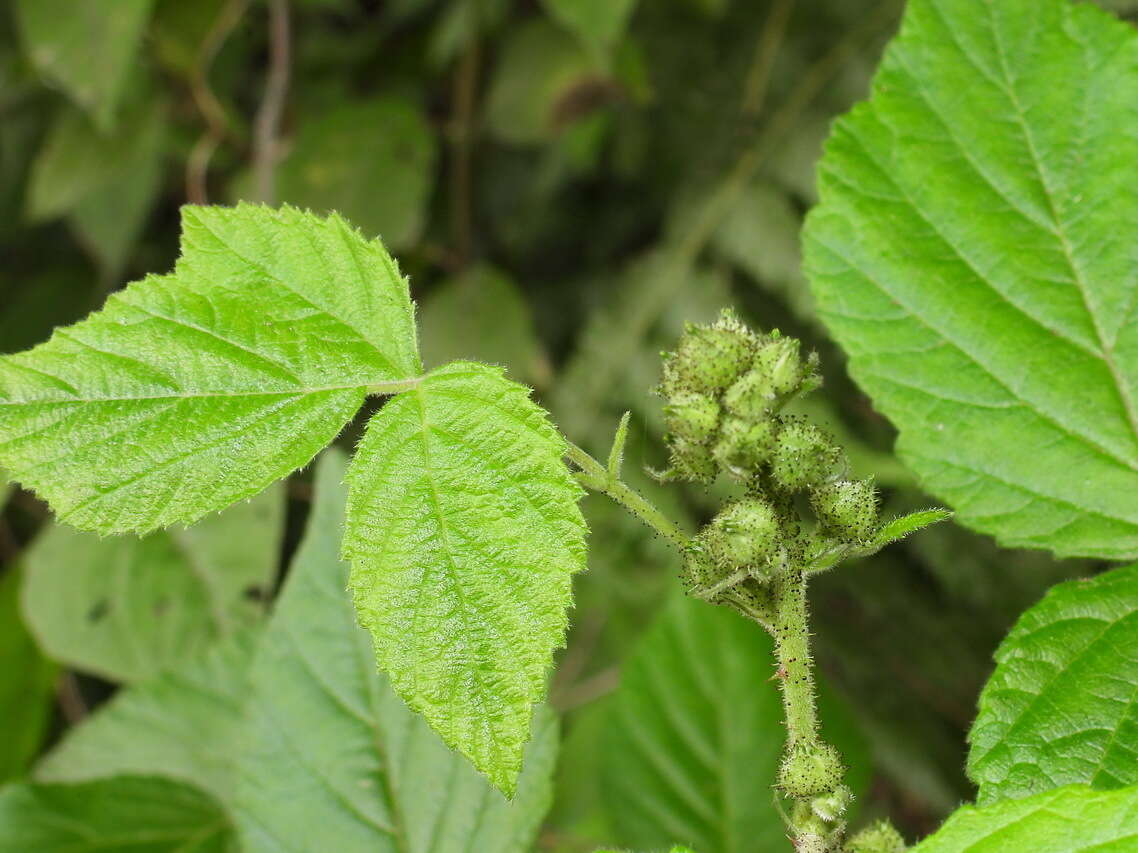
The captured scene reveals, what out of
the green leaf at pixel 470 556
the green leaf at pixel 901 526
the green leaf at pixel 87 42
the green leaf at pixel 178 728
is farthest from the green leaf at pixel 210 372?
the green leaf at pixel 87 42

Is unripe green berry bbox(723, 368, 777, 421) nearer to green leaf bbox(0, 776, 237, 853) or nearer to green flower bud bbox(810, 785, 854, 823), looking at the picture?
green flower bud bbox(810, 785, 854, 823)

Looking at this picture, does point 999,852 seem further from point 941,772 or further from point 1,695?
point 1,695

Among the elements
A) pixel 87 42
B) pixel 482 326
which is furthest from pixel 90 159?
pixel 482 326

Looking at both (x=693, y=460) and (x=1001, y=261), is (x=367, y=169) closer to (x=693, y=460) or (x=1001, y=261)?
(x=1001, y=261)

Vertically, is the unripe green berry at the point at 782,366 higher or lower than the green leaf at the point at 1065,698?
higher

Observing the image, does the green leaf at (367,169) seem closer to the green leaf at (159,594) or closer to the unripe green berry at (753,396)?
the green leaf at (159,594)

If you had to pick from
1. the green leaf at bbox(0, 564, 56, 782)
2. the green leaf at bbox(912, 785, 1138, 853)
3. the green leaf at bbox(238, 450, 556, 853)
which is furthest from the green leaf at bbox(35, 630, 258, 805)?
the green leaf at bbox(912, 785, 1138, 853)

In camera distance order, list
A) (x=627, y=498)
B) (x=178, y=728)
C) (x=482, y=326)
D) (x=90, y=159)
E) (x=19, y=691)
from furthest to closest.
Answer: (x=482, y=326) < (x=90, y=159) < (x=19, y=691) < (x=178, y=728) < (x=627, y=498)
